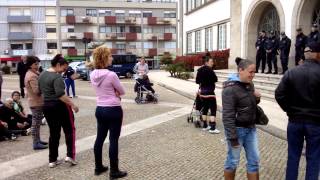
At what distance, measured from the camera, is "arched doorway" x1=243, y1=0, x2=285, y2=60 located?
2236cm

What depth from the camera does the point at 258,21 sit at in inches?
941

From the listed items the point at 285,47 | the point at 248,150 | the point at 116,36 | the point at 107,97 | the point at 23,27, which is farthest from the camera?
the point at 116,36

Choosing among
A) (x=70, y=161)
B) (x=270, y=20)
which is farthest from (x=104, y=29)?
(x=70, y=161)

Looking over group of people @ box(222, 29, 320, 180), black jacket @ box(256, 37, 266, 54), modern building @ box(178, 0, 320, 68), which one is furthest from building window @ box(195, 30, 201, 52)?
group of people @ box(222, 29, 320, 180)

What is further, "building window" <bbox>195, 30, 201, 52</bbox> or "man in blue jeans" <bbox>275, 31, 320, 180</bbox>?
"building window" <bbox>195, 30, 201, 52</bbox>

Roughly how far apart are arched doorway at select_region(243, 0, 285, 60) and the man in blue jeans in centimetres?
1662

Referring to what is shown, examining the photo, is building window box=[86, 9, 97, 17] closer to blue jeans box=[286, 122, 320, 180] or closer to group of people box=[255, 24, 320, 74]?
group of people box=[255, 24, 320, 74]

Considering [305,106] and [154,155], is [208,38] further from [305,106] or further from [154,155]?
[305,106]

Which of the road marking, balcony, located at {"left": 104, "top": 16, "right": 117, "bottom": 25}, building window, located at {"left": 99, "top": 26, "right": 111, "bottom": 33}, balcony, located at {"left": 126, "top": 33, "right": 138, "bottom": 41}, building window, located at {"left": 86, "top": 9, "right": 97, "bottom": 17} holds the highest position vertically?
building window, located at {"left": 86, "top": 9, "right": 97, "bottom": 17}

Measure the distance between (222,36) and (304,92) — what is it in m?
25.0

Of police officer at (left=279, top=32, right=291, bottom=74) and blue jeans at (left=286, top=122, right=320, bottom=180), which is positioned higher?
police officer at (left=279, top=32, right=291, bottom=74)

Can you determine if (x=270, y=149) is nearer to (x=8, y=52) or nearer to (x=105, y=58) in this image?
(x=105, y=58)

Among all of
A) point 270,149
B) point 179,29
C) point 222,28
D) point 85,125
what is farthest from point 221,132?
point 179,29

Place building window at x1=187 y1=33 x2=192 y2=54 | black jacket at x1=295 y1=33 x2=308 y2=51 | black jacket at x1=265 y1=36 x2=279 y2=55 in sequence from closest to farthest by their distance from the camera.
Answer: black jacket at x1=295 y1=33 x2=308 y2=51 → black jacket at x1=265 y1=36 x2=279 y2=55 → building window at x1=187 y1=33 x2=192 y2=54
